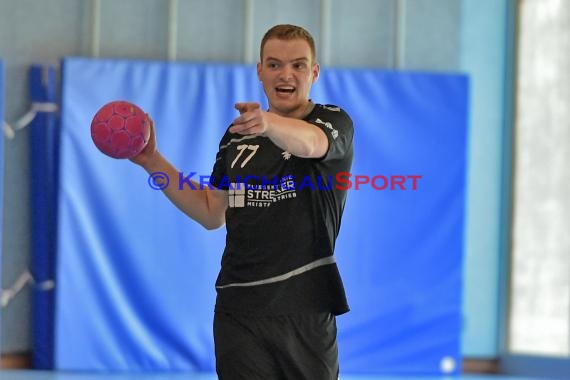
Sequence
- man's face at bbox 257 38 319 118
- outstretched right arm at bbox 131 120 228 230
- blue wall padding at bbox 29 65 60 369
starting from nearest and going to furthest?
man's face at bbox 257 38 319 118 → outstretched right arm at bbox 131 120 228 230 → blue wall padding at bbox 29 65 60 369

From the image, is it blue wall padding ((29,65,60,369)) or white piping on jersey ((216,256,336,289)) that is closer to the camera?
white piping on jersey ((216,256,336,289))

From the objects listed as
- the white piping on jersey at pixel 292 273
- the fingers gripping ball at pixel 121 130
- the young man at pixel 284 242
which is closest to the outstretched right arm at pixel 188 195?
the fingers gripping ball at pixel 121 130

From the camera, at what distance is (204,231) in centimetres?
695

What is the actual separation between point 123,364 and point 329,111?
4496 millimetres

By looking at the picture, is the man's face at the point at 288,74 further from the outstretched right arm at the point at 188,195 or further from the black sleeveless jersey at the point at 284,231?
the outstretched right arm at the point at 188,195

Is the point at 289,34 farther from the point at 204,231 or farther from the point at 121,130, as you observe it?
the point at 204,231

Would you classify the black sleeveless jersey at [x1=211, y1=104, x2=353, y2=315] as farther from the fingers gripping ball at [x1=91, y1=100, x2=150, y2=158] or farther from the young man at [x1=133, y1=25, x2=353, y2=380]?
the fingers gripping ball at [x1=91, y1=100, x2=150, y2=158]

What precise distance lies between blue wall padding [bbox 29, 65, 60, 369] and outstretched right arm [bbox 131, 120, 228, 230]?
164 inches

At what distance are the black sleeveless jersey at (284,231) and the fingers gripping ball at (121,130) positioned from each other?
0.37 metres

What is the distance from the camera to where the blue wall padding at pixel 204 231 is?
6.80m

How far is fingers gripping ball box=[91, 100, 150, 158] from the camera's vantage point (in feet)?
9.59

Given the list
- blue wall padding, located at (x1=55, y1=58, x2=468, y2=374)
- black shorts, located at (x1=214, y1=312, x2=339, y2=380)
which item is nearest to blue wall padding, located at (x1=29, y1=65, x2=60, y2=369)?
blue wall padding, located at (x1=55, y1=58, x2=468, y2=374)

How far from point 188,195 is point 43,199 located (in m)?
4.25

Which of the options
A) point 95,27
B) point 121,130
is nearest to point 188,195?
point 121,130
